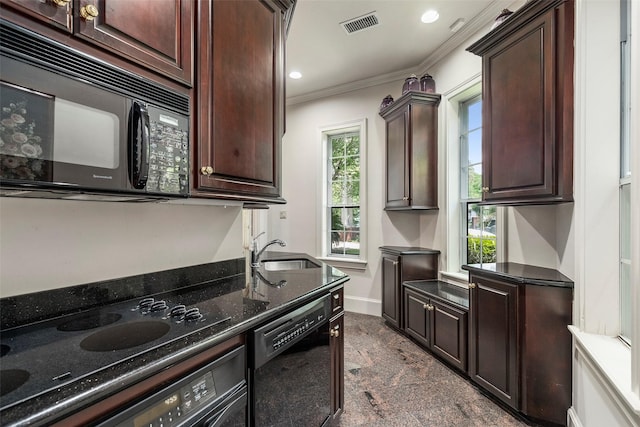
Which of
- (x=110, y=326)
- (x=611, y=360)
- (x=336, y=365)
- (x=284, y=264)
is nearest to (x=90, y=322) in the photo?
(x=110, y=326)

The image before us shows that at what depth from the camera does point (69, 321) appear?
1.04 m

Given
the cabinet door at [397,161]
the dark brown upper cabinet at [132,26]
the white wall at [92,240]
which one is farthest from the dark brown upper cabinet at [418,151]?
the dark brown upper cabinet at [132,26]

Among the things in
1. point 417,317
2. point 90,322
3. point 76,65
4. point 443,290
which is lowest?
point 417,317

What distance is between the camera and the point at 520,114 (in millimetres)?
1968

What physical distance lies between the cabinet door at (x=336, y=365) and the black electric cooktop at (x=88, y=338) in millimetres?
734

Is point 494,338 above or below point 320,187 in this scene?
below

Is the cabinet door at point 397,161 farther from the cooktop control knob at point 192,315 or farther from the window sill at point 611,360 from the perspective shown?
the cooktop control knob at point 192,315

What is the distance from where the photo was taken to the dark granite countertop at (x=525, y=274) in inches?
70.7

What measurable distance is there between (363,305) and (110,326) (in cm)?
346

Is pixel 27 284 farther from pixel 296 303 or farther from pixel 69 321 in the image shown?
pixel 296 303

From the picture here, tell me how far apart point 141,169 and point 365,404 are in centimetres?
205

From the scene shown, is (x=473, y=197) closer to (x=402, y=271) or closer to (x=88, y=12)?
(x=402, y=271)

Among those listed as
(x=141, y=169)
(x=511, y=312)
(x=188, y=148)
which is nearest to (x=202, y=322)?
(x=141, y=169)

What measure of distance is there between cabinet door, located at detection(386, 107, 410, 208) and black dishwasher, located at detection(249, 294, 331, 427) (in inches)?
86.1
